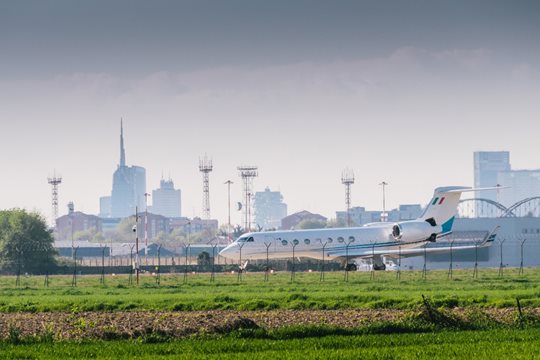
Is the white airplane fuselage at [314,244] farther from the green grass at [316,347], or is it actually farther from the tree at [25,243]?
the green grass at [316,347]

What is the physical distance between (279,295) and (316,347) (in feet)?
87.8

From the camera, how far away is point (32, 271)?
121562 mm

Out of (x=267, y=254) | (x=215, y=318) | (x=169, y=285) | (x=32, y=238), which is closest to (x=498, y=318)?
(x=215, y=318)

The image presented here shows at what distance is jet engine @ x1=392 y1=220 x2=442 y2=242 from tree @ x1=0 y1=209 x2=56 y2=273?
3355cm

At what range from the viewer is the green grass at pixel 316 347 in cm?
3466

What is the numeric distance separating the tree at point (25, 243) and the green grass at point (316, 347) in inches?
3287

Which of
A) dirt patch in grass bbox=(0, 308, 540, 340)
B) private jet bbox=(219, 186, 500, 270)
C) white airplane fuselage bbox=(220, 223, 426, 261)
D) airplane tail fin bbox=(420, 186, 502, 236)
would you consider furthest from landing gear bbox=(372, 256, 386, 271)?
dirt patch in grass bbox=(0, 308, 540, 340)

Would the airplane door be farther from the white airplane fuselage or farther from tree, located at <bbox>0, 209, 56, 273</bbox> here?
tree, located at <bbox>0, 209, 56, 273</bbox>

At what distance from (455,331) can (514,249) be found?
117547 millimetres

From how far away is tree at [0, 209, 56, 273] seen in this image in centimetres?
12431

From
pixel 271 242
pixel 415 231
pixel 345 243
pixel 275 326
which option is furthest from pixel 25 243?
pixel 275 326

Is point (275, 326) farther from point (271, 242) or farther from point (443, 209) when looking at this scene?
point (443, 209)

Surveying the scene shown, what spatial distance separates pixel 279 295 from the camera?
63594 mm

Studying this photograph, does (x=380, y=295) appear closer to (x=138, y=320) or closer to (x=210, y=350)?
(x=138, y=320)
